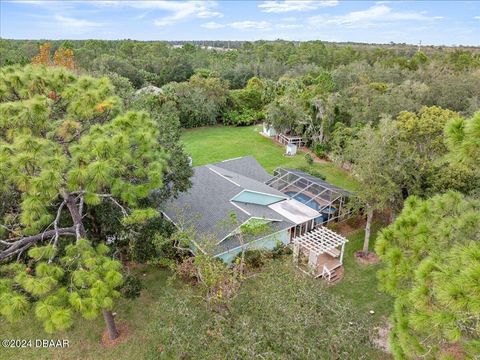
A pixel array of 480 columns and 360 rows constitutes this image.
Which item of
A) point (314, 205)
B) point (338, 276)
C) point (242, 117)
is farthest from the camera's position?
point (242, 117)

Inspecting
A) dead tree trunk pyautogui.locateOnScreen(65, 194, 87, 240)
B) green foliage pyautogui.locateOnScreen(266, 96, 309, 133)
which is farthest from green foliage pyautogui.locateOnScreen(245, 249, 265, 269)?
green foliage pyautogui.locateOnScreen(266, 96, 309, 133)

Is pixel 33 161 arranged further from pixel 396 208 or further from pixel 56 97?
pixel 396 208

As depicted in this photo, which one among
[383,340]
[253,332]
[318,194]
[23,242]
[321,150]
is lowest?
[383,340]

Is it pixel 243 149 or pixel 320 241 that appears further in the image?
pixel 243 149

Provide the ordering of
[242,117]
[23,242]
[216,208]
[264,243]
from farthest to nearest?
[242,117] → [216,208] → [264,243] → [23,242]

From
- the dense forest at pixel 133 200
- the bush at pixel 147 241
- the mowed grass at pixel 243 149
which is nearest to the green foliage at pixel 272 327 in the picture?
the dense forest at pixel 133 200

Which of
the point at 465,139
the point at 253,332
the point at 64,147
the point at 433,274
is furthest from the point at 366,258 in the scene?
the point at 64,147

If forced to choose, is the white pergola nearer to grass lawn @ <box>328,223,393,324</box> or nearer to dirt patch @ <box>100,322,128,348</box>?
grass lawn @ <box>328,223,393,324</box>

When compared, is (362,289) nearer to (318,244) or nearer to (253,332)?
(318,244)
